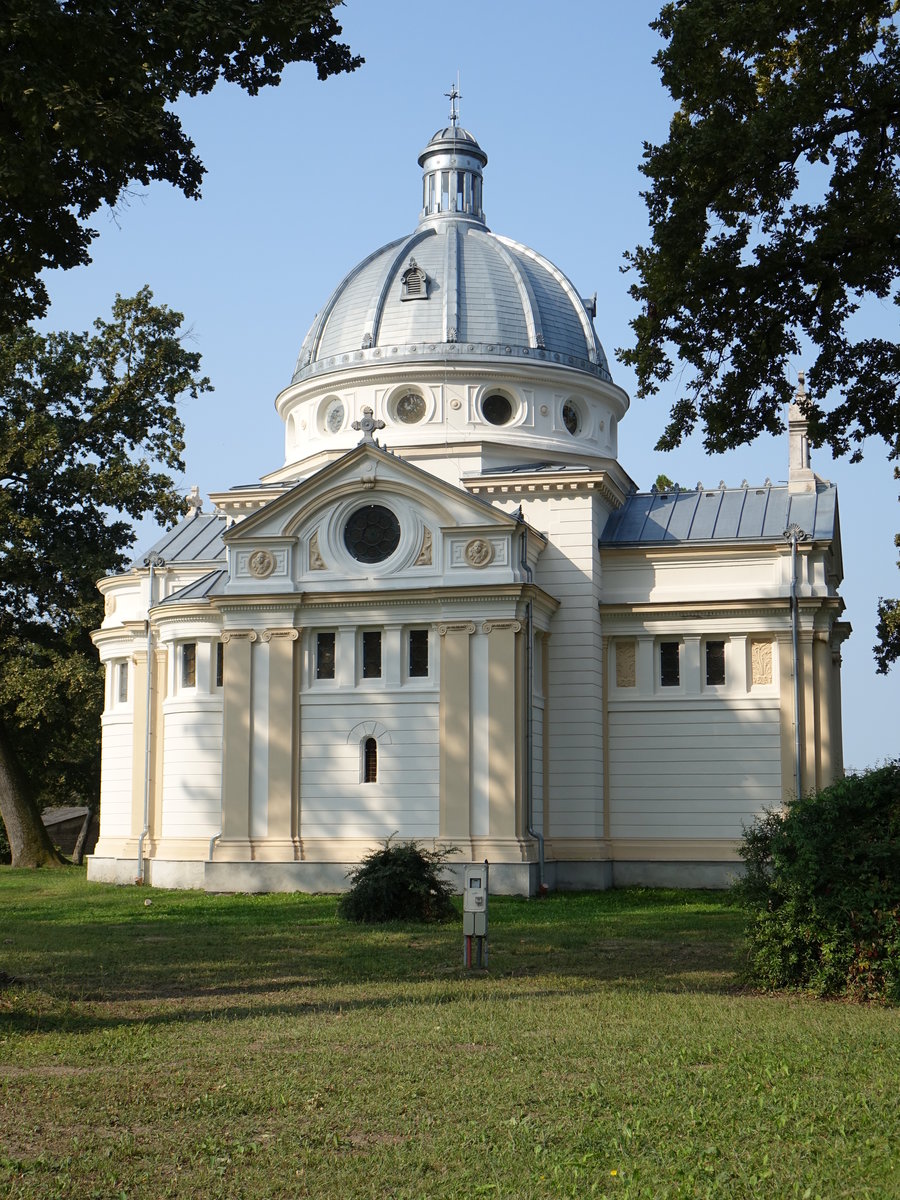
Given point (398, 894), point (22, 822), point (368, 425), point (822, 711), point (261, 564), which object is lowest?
point (398, 894)

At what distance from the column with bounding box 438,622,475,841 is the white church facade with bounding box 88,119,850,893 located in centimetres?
5

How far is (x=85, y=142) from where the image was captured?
41.0ft

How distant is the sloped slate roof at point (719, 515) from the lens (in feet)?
124

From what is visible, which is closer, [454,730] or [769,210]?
[769,210]

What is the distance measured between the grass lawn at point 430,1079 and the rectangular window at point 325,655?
14530 mm

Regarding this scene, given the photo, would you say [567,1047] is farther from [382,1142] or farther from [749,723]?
[749,723]

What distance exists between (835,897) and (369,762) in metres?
19.4

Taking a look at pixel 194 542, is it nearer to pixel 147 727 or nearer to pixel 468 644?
pixel 147 727

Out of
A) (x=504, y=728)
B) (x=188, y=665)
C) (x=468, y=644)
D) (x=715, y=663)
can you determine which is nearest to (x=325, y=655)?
(x=468, y=644)

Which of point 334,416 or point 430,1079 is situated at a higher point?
point 334,416

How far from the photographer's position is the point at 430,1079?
11133 millimetres

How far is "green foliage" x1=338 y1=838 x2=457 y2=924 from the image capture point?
81.6ft

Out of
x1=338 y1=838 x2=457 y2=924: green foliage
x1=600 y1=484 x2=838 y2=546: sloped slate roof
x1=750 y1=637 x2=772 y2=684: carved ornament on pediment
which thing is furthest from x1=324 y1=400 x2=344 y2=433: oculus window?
x1=338 y1=838 x2=457 y2=924: green foliage

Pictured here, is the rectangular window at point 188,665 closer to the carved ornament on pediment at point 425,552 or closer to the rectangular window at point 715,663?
the carved ornament on pediment at point 425,552
